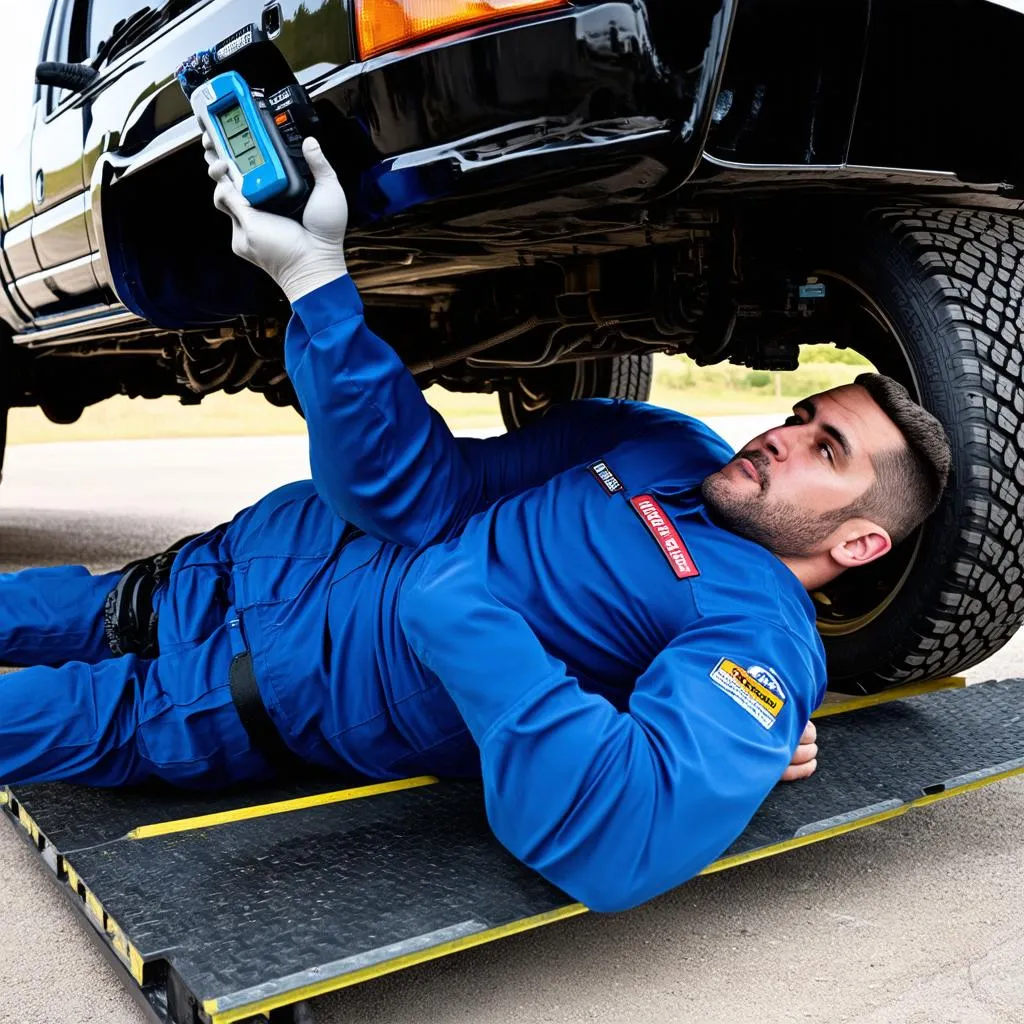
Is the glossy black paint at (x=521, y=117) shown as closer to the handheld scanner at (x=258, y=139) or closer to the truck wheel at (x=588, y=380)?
the handheld scanner at (x=258, y=139)

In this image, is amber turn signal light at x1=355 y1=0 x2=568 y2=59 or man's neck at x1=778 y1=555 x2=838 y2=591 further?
man's neck at x1=778 y1=555 x2=838 y2=591

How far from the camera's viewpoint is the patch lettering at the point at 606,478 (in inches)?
69.6

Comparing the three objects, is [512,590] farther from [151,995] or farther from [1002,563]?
[1002,563]

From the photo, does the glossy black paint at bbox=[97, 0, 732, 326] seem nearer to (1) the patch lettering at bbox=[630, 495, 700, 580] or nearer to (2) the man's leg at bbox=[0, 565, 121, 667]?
(1) the patch lettering at bbox=[630, 495, 700, 580]

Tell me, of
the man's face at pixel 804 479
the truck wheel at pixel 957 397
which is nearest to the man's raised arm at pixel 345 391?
the man's face at pixel 804 479

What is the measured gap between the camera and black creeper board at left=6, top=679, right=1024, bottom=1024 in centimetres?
129

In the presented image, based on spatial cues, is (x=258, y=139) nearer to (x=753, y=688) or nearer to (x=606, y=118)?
(x=606, y=118)

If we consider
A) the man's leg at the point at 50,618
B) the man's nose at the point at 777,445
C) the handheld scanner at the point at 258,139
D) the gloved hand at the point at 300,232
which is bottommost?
the man's leg at the point at 50,618

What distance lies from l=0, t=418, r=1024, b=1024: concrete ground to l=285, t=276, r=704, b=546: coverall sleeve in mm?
680

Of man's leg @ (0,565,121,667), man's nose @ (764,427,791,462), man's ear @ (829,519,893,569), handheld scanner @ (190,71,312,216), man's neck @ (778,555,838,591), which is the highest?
handheld scanner @ (190,71,312,216)

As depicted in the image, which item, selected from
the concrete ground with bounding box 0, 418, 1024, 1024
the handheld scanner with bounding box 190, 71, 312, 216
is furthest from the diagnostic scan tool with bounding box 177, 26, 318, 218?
the concrete ground with bounding box 0, 418, 1024, 1024

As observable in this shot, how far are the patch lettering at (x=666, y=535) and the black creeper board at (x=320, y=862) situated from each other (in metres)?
0.40

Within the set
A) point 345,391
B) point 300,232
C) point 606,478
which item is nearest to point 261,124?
point 300,232

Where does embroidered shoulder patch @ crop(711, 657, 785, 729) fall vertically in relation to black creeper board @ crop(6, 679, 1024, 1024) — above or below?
above
